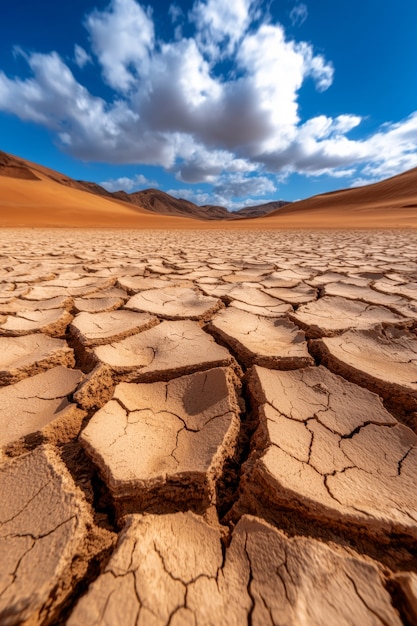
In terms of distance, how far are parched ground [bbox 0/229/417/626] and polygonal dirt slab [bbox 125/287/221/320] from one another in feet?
0.31

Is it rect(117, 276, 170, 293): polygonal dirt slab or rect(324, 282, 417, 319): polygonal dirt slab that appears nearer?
→ rect(324, 282, 417, 319): polygonal dirt slab

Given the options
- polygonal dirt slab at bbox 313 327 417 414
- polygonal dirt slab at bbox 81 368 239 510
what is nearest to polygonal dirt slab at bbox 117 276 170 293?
polygonal dirt slab at bbox 81 368 239 510

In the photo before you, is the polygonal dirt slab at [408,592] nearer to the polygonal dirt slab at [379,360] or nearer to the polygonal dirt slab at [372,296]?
the polygonal dirt slab at [379,360]

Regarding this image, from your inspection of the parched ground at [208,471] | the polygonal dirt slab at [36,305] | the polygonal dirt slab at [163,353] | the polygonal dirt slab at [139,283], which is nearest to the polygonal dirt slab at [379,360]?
the parched ground at [208,471]

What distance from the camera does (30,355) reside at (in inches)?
39.4

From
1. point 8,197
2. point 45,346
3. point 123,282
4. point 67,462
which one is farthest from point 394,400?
point 8,197

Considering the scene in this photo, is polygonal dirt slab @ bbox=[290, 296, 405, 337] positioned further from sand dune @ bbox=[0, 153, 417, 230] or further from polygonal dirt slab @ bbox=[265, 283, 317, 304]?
sand dune @ bbox=[0, 153, 417, 230]

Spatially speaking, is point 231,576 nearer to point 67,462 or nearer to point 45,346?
point 67,462

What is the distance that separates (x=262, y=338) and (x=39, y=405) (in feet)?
2.63

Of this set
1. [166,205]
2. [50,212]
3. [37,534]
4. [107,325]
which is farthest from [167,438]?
[166,205]

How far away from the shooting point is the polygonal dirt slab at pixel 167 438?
0.53m

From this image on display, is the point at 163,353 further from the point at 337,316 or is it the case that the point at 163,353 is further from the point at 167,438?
the point at 337,316

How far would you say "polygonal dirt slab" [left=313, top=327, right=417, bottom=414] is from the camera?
2.58 feet

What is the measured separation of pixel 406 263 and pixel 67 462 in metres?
3.04
